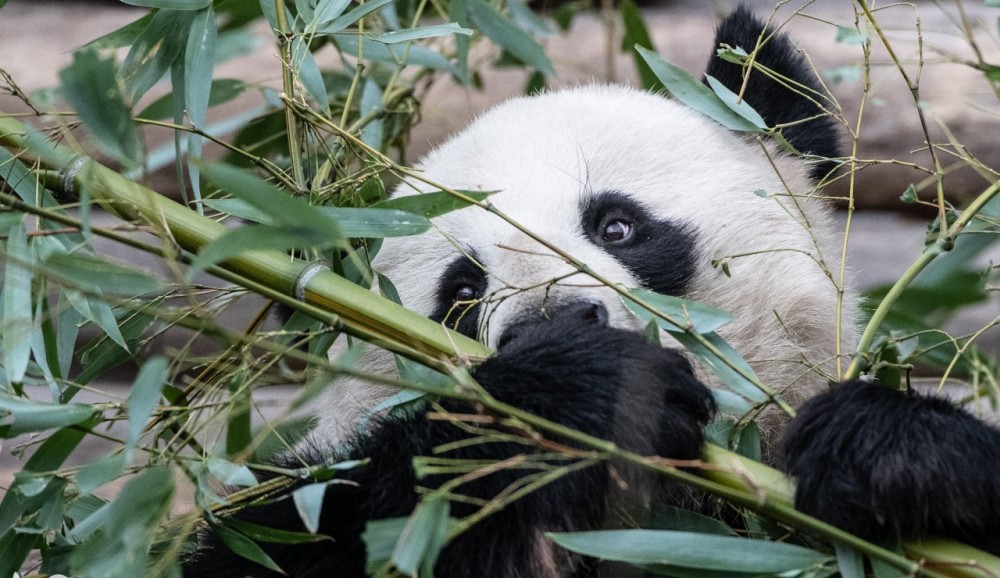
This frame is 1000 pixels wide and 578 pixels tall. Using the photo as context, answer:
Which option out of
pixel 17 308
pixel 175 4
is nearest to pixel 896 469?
pixel 17 308

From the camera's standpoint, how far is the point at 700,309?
1.25 m

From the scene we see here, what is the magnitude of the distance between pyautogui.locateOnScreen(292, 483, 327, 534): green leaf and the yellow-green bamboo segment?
0.56 ft

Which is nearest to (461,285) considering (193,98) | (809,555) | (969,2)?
(193,98)

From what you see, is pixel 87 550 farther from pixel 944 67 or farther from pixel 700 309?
pixel 944 67

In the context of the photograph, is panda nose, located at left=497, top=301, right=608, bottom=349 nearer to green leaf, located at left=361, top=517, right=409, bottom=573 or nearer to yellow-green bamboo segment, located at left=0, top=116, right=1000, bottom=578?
yellow-green bamboo segment, located at left=0, top=116, right=1000, bottom=578

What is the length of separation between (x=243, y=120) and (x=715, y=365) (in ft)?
5.25

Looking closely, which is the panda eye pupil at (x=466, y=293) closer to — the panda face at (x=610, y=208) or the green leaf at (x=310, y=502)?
the panda face at (x=610, y=208)

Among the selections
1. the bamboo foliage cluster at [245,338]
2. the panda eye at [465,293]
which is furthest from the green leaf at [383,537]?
the panda eye at [465,293]

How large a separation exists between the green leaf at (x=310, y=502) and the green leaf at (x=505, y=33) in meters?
1.14

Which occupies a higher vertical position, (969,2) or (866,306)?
(969,2)

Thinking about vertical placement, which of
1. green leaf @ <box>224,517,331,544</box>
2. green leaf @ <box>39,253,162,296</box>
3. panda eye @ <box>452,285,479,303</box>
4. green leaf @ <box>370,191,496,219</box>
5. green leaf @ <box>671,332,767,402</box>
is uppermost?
green leaf @ <box>39,253,162,296</box>

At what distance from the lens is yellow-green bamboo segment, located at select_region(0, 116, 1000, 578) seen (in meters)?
1.04

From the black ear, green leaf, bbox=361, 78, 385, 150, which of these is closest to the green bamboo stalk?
the black ear

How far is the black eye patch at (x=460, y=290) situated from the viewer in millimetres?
1613
